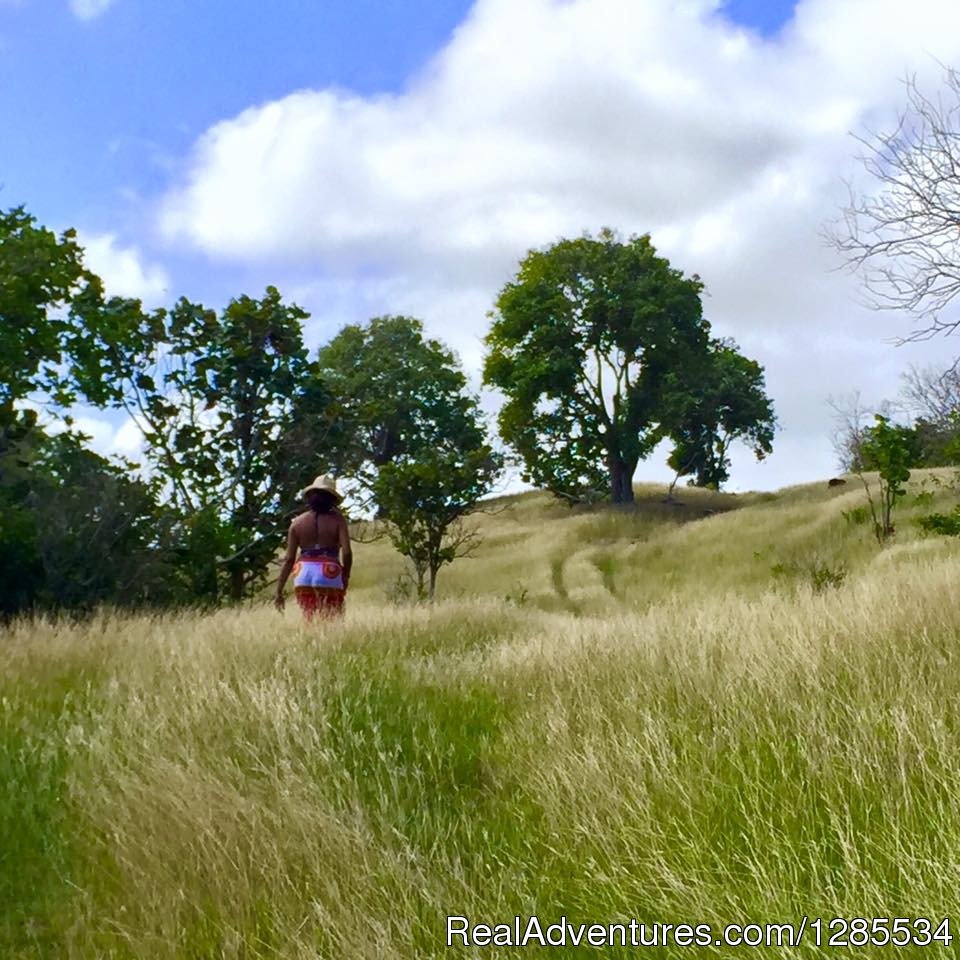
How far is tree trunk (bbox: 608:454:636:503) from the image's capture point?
4088 cm

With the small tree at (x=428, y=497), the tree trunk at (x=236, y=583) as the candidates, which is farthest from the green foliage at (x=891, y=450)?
the tree trunk at (x=236, y=583)

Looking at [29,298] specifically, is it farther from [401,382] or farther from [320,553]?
[401,382]

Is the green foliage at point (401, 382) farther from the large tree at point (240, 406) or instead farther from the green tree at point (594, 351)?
the large tree at point (240, 406)

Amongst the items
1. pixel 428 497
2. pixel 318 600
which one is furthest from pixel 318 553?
pixel 428 497

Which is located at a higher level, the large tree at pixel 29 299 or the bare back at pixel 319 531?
the large tree at pixel 29 299

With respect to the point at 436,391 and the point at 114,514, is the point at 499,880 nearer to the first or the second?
the point at 114,514

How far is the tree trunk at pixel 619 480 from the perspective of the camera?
4088cm

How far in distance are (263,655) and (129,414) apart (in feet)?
44.6

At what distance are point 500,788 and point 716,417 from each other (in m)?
40.0

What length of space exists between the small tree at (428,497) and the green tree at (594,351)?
642 inches

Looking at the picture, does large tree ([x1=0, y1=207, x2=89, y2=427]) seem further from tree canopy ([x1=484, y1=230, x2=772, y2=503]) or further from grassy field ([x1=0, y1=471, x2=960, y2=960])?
tree canopy ([x1=484, y1=230, x2=772, y2=503])

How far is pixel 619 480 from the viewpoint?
4106 centimetres

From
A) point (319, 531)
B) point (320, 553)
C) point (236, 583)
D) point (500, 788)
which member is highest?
point (319, 531)

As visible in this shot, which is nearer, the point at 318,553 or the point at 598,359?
the point at 318,553
